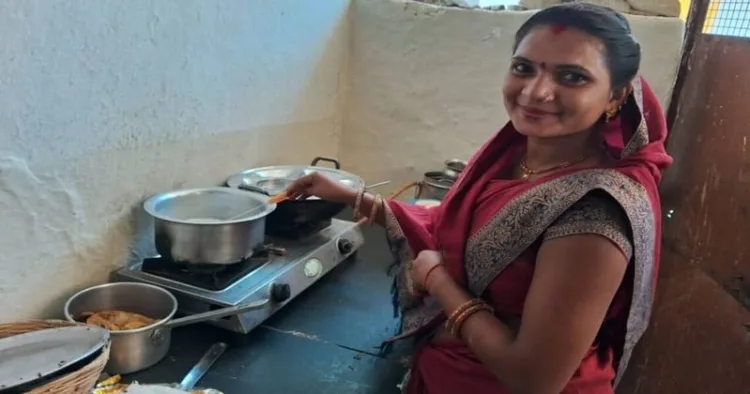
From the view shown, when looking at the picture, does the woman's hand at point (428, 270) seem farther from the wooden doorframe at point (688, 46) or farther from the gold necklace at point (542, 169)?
the wooden doorframe at point (688, 46)

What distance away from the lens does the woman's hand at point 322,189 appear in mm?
1136

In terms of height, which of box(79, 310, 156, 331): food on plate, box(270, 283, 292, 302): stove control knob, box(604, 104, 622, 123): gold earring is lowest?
box(79, 310, 156, 331): food on plate

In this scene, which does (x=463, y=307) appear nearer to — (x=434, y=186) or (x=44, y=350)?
(x=44, y=350)

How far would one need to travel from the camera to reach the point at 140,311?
103cm

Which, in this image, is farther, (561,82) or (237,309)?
(237,309)

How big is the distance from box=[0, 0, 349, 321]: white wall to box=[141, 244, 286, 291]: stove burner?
87 mm

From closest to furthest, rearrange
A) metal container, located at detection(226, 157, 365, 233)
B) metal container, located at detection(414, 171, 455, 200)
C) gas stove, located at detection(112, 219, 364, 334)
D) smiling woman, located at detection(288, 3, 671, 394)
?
smiling woman, located at detection(288, 3, 671, 394), gas stove, located at detection(112, 219, 364, 334), metal container, located at detection(226, 157, 365, 233), metal container, located at detection(414, 171, 455, 200)

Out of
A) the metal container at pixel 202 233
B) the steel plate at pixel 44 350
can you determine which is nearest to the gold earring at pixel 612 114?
the metal container at pixel 202 233

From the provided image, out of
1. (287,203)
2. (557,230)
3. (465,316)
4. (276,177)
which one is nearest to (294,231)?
(287,203)

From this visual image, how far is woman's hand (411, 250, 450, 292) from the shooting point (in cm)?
86

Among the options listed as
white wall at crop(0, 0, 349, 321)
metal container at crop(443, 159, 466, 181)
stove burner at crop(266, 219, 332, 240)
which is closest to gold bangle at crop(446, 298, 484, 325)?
stove burner at crop(266, 219, 332, 240)

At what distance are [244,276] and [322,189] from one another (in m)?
0.22

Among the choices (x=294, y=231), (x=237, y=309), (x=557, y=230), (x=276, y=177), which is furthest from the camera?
(x=276, y=177)

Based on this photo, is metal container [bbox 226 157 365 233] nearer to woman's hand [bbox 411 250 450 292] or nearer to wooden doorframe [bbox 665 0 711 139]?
woman's hand [bbox 411 250 450 292]
